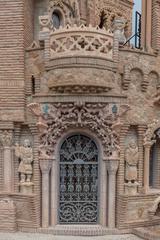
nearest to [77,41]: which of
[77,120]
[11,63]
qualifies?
[11,63]

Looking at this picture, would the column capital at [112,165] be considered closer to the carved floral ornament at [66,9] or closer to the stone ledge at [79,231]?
the stone ledge at [79,231]

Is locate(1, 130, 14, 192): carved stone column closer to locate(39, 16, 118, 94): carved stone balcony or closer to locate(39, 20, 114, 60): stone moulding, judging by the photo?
locate(39, 16, 118, 94): carved stone balcony

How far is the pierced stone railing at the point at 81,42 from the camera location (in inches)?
298

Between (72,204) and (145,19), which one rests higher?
(145,19)

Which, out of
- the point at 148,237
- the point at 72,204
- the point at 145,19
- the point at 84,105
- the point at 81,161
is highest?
the point at 145,19

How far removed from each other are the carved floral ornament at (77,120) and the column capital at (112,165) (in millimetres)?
163

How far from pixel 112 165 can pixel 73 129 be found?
1312 mm

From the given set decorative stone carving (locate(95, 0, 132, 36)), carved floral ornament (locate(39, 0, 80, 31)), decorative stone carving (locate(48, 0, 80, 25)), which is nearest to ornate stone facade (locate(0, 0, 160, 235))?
carved floral ornament (locate(39, 0, 80, 31))

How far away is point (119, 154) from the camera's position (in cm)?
819

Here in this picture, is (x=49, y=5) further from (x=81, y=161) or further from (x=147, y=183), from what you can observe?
(x=147, y=183)

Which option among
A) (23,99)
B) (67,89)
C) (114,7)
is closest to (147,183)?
Result: (67,89)

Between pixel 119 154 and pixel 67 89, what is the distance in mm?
2082

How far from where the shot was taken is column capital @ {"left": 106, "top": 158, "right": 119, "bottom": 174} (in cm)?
809

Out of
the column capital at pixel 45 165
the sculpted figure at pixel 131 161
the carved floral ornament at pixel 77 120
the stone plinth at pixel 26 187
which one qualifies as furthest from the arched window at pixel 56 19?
the stone plinth at pixel 26 187
